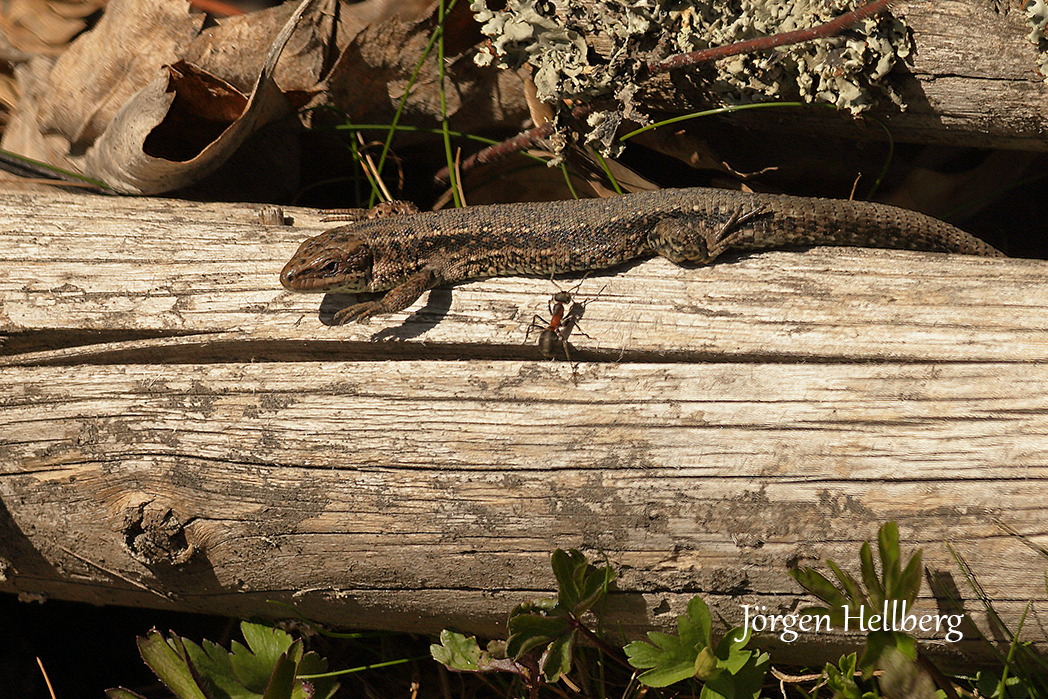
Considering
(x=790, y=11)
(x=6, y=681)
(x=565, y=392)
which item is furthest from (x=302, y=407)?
(x=790, y=11)

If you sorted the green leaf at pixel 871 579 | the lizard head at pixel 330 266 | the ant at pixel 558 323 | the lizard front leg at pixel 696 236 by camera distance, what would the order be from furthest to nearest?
1. the lizard front leg at pixel 696 236
2. the lizard head at pixel 330 266
3. the ant at pixel 558 323
4. the green leaf at pixel 871 579

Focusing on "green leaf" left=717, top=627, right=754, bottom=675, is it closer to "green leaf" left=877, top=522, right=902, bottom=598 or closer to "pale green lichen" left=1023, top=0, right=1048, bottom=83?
"green leaf" left=877, top=522, right=902, bottom=598

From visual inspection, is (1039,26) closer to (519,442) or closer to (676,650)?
(519,442)

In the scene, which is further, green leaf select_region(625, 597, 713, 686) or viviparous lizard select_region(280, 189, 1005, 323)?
viviparous lizard select_region(280, 189, 1005, 323)

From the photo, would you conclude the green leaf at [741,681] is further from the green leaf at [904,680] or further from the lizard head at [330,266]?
the lizard head at [330,266]

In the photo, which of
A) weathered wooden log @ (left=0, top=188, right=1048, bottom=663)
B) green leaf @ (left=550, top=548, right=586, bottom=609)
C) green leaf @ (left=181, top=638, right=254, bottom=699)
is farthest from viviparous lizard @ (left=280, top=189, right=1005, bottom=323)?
green leaf @ (left=181, top=638, right=254, bottom=699)

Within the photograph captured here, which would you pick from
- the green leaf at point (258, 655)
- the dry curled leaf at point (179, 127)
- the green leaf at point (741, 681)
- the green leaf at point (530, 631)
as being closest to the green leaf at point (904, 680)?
the green leaf at point (741, 681)

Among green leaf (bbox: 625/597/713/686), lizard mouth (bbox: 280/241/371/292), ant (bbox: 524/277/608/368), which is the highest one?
lizard mouth (bbox: 280/241/371/292)
